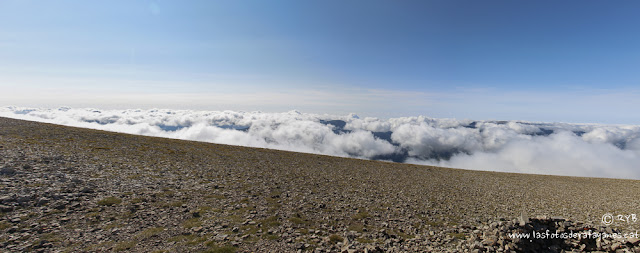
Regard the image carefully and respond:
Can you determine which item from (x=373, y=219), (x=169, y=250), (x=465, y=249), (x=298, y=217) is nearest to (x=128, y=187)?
(x=169, y=250)

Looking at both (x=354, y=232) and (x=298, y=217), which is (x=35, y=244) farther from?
(x=354, y=232)

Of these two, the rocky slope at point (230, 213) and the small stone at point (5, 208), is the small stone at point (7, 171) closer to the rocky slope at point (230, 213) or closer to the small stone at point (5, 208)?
the rocky slope at point (230, 213)

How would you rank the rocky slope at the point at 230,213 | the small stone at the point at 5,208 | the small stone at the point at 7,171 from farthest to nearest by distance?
the small stone at the point at 7,171, the small stone at the point at 5,208, the rocky slope at the point at 230,213

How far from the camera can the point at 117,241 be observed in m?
10.7

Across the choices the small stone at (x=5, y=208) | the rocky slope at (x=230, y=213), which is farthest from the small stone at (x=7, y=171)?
the small stone at (x=5, y=208)

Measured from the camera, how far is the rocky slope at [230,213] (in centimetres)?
1137

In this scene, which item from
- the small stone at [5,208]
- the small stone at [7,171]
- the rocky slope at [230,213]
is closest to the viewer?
the rocky slope at [230,213]

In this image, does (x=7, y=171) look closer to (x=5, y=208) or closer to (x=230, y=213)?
(x=5, y=208)

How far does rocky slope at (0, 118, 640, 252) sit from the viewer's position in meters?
11.4

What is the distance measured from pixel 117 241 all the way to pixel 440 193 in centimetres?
3089

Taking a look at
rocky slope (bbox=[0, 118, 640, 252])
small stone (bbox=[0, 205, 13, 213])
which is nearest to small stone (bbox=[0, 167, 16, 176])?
rocky slope (bbox=[0, 118, 640, 252])

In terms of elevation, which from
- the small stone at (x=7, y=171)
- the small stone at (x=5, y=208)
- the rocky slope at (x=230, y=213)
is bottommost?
the rocky slope at (x=230, y=213)

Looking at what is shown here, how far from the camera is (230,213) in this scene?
15531mm

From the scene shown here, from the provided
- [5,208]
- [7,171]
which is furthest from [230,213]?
[7,171]
